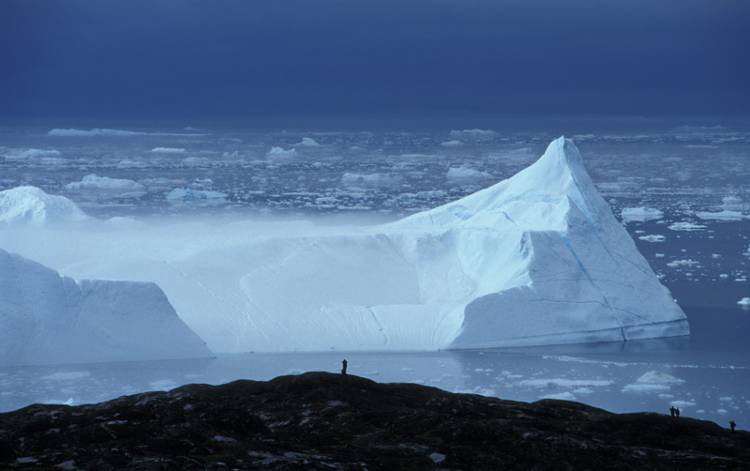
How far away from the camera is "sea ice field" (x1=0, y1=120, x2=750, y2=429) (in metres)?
17.3

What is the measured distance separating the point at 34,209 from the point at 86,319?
10.6 meters

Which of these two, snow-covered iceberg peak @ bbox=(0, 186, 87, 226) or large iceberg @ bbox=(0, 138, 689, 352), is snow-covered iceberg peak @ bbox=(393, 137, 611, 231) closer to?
large iceberg @ bbox=(0, 138, 689, 352)

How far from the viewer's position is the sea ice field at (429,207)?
56.8 feet

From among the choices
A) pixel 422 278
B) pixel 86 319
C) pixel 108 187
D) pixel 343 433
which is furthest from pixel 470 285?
pixel 108 187

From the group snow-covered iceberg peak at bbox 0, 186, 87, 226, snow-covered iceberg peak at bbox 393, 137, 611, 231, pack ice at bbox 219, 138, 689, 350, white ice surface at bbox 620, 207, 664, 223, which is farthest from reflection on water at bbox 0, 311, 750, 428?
white ice surface at bbox 620, 207, 664, 223

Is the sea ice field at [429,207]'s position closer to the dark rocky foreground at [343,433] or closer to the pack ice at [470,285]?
the pack ice at [470,285]

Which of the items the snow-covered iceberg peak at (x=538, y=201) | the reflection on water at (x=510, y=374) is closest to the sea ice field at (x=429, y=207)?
the reflection on water at (x=510, y=374)

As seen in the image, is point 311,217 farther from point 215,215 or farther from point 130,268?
point 130,268

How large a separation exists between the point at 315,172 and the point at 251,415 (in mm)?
36342

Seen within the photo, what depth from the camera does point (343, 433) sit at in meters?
11.4

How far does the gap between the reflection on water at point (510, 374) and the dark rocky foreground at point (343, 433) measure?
142 inches

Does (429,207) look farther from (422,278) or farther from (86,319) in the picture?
(86,319)

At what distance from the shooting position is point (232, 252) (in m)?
23.2

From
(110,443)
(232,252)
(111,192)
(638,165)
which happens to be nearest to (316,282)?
(232,252)
